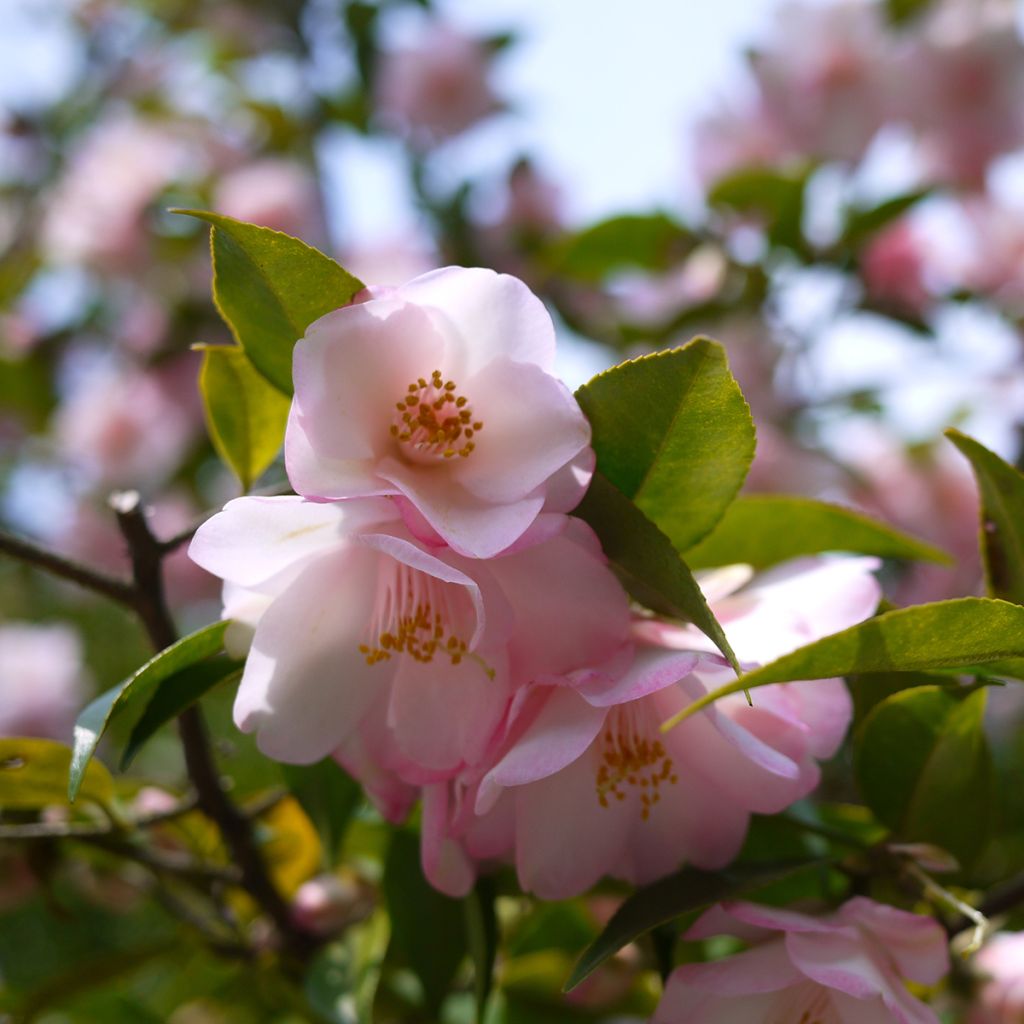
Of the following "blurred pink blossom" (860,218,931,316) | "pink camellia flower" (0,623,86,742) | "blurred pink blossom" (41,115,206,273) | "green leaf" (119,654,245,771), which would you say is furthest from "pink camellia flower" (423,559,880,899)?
"blurred pink blossom" (41,115,206,273)

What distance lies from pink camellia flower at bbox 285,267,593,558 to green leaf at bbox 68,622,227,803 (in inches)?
4.3

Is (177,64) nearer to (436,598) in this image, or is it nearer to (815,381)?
(815,381)

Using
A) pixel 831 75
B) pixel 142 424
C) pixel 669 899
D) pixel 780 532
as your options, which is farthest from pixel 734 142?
pixel 669 899

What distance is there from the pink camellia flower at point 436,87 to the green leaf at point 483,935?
5.47 feet

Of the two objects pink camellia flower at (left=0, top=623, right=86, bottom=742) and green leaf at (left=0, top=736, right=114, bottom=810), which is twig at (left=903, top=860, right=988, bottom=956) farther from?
pink camellia flower at (left=0, top=623, right=86, bottom=742)

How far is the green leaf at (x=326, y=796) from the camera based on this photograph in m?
0.68

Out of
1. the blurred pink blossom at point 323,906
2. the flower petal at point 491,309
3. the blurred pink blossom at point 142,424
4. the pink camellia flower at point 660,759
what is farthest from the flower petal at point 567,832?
the blurred pink blossom at point 142,424

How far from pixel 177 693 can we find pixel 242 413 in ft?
0.60

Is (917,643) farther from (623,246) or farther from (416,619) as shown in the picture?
(623,246)

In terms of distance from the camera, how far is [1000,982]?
833 mm

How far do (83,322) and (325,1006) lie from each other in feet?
5.79

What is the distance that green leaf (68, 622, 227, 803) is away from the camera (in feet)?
1.59

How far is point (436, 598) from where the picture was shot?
577mm

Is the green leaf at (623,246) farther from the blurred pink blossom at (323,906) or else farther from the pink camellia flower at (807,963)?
the pink camellia flower at (807,963)
